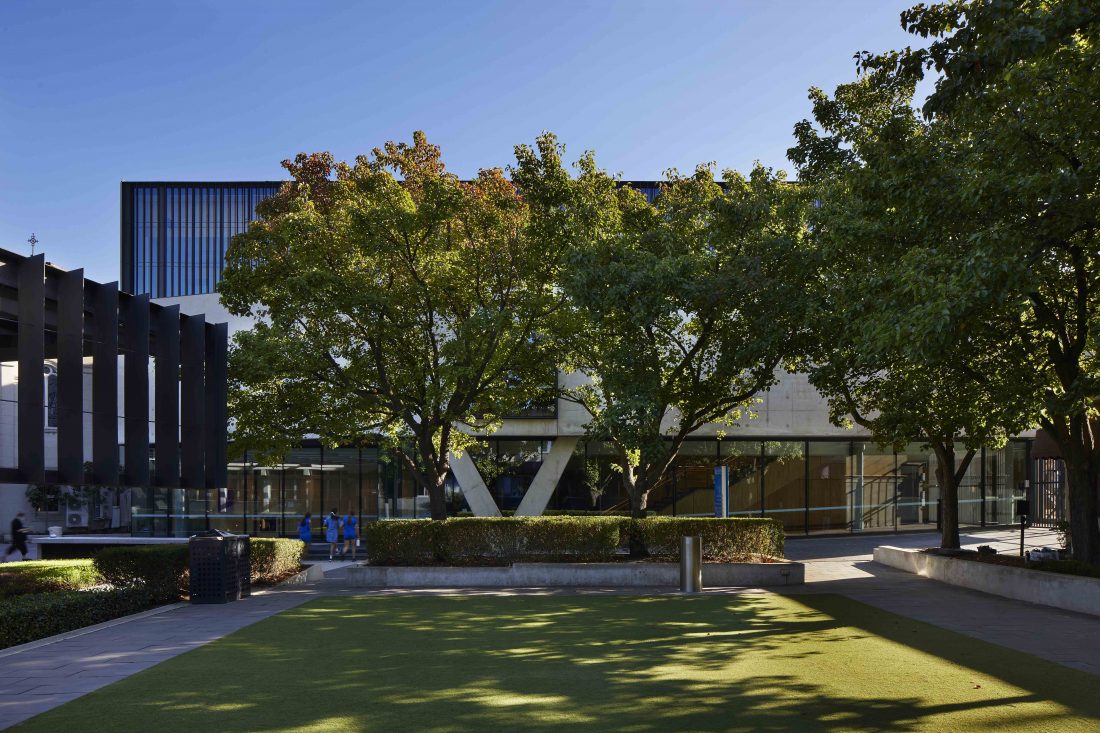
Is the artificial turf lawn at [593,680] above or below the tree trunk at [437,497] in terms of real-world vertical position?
below

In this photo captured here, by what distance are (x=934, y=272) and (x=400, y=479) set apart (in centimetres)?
2472

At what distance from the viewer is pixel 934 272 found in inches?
532

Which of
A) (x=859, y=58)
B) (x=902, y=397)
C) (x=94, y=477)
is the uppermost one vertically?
(x=859, y=58)

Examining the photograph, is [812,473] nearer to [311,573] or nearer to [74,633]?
[311,573]

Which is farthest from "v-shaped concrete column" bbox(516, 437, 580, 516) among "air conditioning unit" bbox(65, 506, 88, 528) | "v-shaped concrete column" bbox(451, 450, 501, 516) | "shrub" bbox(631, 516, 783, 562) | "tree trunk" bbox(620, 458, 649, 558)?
"air conditioning unit" bbox(65, 506, 88, 528)

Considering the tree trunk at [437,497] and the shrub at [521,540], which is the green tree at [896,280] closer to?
the shrub at [521,540]

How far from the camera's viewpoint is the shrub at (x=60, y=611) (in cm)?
1265

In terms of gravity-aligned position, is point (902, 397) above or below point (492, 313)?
below

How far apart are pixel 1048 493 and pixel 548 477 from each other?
67.2 ft

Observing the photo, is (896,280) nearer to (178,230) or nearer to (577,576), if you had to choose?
(577,576)

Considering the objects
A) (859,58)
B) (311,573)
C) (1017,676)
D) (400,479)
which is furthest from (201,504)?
(1017,676)

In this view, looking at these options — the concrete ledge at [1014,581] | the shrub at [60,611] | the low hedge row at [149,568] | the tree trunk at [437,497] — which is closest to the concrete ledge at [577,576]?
the tree trunk at [437,497]

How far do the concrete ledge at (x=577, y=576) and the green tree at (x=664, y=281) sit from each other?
2.31 m

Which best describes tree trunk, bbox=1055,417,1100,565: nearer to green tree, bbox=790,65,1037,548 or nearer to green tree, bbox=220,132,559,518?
green tree, bbox=790,65,1037,548
